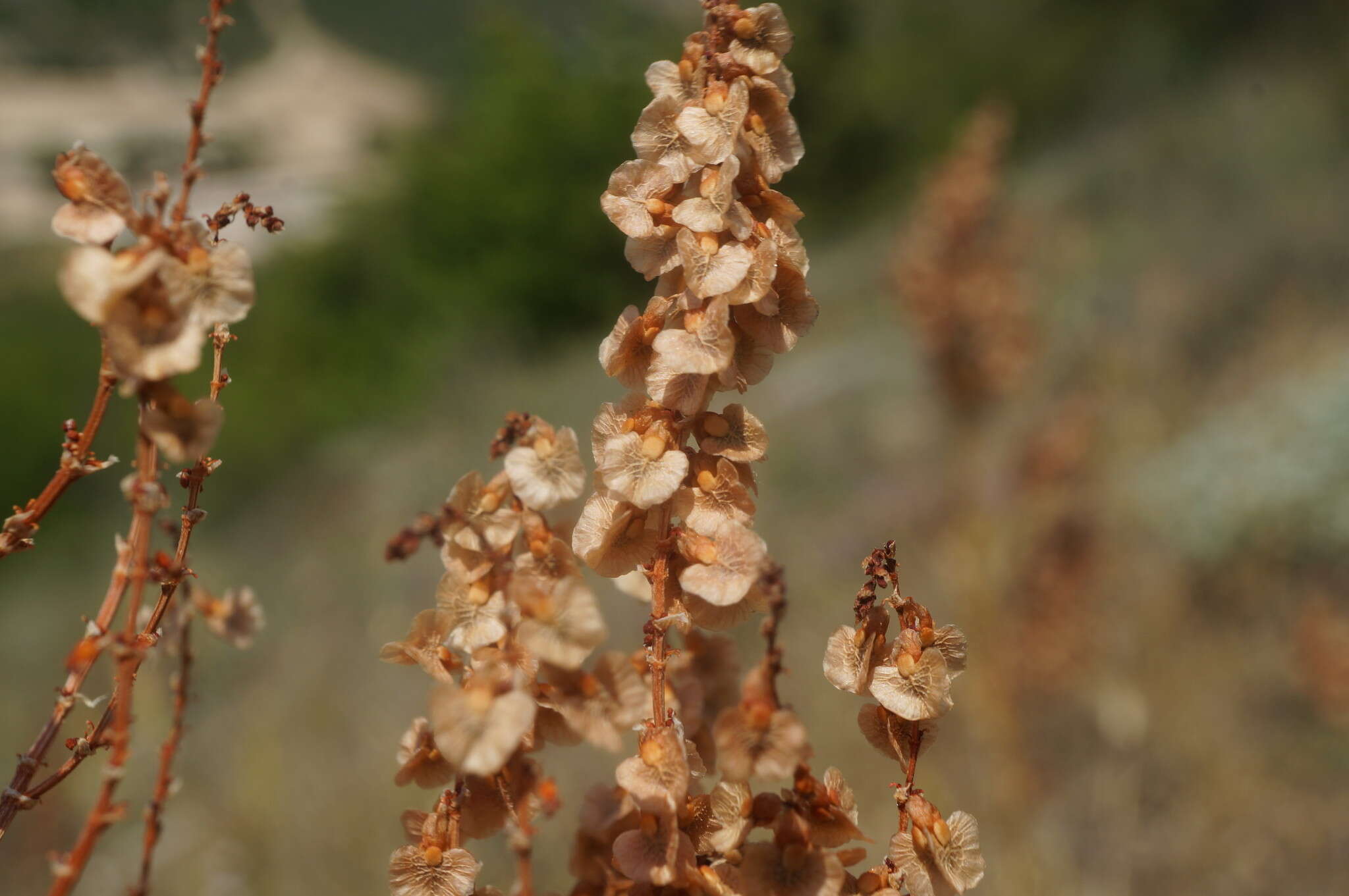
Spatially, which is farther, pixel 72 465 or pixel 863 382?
pixel 863 382

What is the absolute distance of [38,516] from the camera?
1.95 feet

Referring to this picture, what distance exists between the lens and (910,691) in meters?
0.57

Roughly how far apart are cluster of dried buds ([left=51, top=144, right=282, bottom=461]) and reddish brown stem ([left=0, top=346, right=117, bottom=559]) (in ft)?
0.13

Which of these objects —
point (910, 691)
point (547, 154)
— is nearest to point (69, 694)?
point (910, 691)

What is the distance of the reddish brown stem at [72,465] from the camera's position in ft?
1.73

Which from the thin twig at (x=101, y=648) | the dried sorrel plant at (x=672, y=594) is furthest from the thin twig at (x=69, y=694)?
the dried sorrel plant at (x=672, y=594)

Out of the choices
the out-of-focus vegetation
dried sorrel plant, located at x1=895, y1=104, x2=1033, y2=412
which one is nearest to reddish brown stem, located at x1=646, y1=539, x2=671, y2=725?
dried sorrel plant, located at x1=895, y1=104, x2=1033, y2=412

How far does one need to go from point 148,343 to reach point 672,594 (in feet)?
1.06

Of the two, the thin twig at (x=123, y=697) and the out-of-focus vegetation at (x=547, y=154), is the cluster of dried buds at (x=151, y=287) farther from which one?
the out-of-focus vegetation at (x=547, y=154)

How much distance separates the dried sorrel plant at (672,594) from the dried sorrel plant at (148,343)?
12cm

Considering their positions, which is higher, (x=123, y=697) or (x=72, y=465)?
(x=72, y=465)

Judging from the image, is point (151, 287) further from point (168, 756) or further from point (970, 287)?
point (970, 287)

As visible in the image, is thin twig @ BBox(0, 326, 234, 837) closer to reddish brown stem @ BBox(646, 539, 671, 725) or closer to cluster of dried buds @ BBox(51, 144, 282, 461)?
cluster of dried buds @ BBox(51, 144, 282, 461)

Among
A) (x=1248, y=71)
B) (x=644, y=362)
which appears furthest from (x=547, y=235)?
(x=644, y=362)
